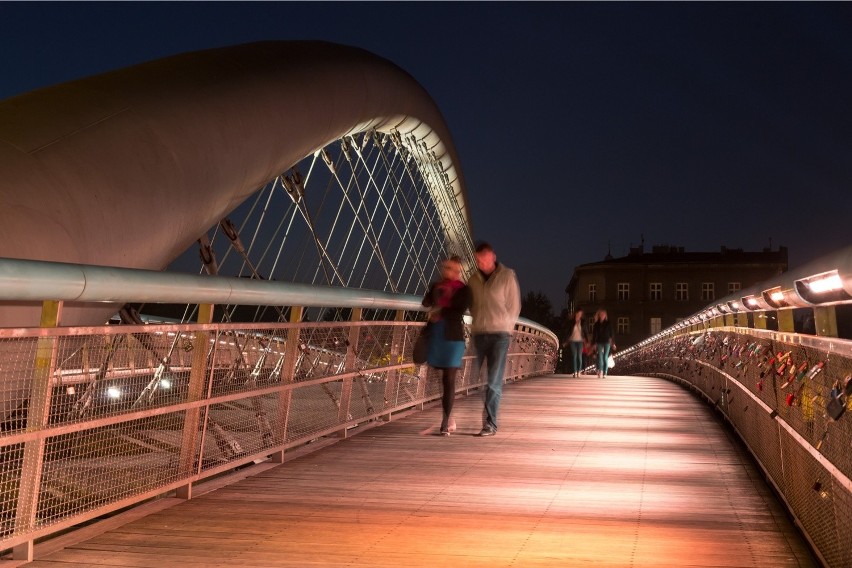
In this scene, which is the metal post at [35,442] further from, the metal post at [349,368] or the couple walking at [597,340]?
the couple walking at [597,340]

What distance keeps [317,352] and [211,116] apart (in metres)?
3.98

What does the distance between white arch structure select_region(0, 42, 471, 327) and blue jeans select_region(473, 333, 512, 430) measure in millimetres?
2695

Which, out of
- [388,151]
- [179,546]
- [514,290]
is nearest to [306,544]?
[179,546]

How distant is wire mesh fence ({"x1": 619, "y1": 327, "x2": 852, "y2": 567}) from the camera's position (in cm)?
379

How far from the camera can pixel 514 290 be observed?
927 cm

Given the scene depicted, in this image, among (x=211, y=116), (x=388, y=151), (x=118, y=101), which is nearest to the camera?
(x=118, y=101)

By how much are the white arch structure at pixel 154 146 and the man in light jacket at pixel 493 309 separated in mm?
2572

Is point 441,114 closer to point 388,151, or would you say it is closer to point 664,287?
point 388,151

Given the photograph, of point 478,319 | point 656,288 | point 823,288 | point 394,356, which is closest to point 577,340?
point 394,356

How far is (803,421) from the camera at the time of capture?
15.7 feet

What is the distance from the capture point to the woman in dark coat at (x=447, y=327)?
887 centimetres

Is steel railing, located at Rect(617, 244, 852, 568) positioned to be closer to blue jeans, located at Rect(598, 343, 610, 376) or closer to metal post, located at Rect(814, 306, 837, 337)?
metal post, located at Rect(814, 306, 837, 337)

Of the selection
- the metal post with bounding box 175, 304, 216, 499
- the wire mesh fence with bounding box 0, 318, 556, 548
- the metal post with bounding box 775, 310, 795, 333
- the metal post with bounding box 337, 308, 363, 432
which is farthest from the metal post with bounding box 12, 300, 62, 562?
the metal post with bounding box 337, 308, 363, 432

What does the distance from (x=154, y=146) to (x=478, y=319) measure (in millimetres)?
2848
